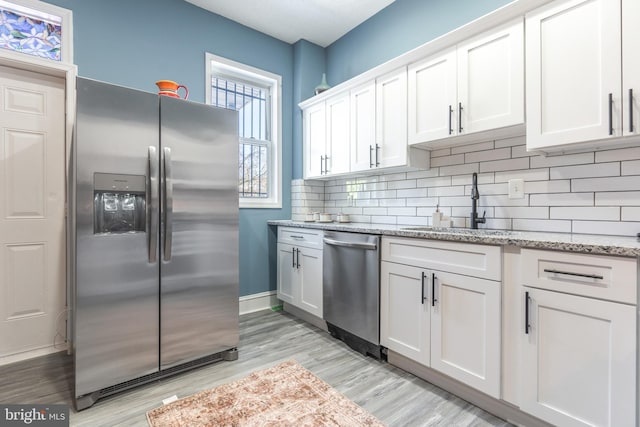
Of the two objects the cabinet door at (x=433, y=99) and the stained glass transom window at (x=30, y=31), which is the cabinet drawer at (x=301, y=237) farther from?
the stained glass transom window at (x=30, y=31)

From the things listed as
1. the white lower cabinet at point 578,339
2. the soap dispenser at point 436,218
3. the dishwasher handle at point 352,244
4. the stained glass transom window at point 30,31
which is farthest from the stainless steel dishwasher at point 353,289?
the stained glass transom window at point 30,31

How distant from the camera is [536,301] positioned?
Result: 4.74 ft

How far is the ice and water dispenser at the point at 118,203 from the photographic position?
1769 millimetres

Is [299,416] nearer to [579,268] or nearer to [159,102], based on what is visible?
[579,268]

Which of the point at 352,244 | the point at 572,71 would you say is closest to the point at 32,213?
the point at 352,244

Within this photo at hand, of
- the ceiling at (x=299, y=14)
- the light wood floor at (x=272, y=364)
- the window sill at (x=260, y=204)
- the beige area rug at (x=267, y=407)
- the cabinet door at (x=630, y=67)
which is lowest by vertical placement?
the light wood floor at (x=272, y=364)

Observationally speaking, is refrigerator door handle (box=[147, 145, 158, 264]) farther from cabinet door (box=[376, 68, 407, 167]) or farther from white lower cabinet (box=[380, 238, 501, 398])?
cabinet door (box=[376, 68, 407, 167])

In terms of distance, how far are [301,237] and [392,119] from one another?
4.40ft

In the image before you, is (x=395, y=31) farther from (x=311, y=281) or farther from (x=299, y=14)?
(x=311, y=281)

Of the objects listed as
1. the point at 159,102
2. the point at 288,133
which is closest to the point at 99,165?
the point at 159,102

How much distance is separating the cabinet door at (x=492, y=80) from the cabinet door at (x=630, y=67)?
0.43m

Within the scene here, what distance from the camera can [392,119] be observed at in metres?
2.53

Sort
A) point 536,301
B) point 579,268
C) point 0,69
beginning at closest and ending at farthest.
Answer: point 579,268 → point 536,301 → point 0,69

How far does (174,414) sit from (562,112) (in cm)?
262
